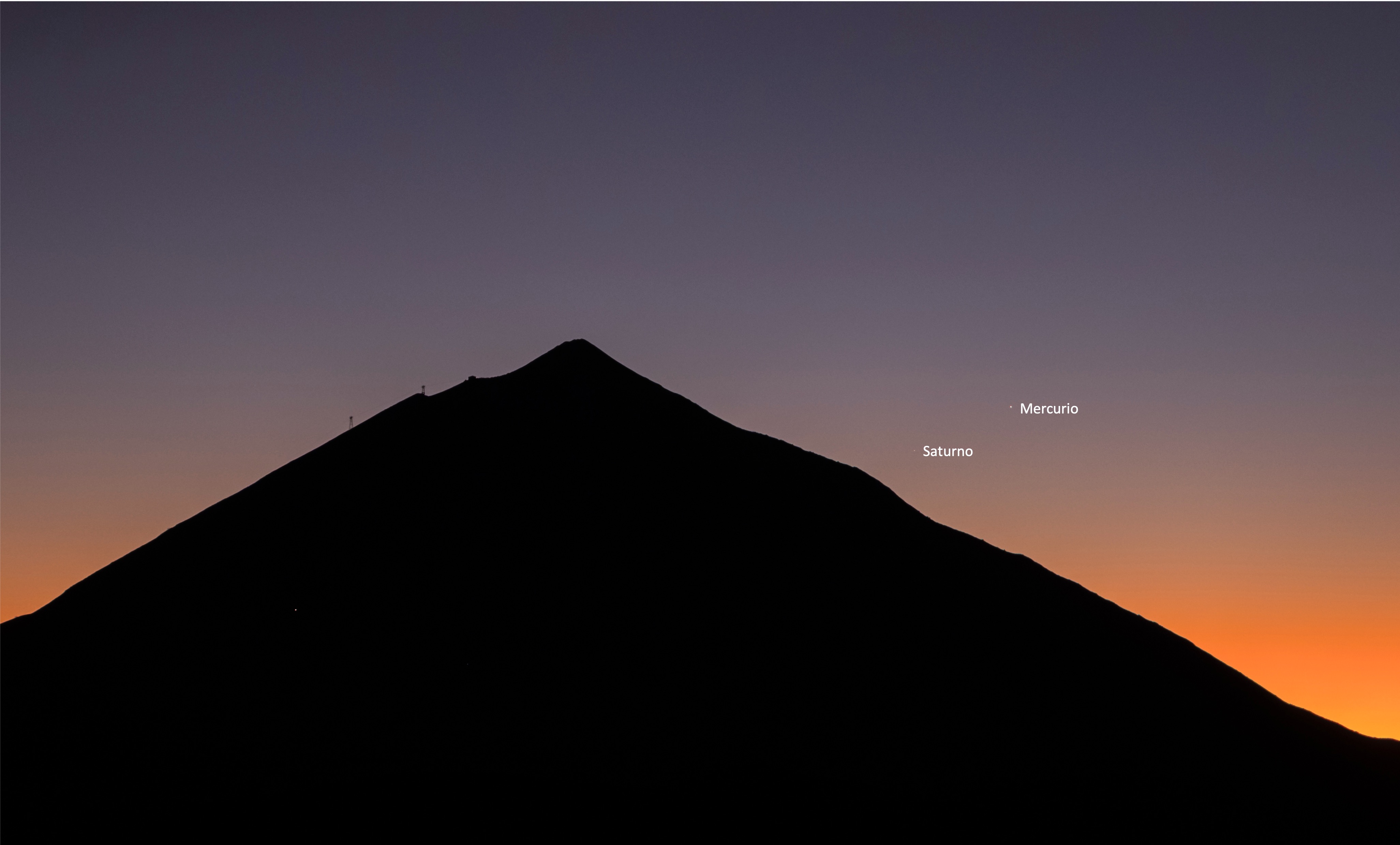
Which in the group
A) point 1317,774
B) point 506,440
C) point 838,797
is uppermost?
point 506,440

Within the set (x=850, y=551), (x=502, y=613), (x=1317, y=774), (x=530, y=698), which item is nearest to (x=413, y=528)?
(x=502, y=613)

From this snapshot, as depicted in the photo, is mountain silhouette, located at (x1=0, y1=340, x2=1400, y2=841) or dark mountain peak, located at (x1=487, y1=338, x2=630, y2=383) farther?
dark mountain peak, located at (x1=487, y1=338, x2=630, y2=383)

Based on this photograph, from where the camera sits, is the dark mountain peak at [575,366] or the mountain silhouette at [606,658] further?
the dark mountain peak at [575,366]

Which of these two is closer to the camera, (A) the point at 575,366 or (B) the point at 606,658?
(B) the point at 606,658

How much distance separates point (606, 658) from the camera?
25.4 metres

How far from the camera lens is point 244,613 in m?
26.5

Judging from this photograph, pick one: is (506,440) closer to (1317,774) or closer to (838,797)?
(838,797)

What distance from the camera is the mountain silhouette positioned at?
22.3m

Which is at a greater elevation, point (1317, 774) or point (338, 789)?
point (338, 789)

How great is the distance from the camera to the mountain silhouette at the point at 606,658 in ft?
73.2

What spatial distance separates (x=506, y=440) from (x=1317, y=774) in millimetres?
21622

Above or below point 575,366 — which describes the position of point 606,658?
below

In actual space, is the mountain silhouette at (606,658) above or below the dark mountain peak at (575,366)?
below

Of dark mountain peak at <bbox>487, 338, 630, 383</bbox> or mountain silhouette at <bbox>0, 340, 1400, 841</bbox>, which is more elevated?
dark mountain peak at <bbox>487, 338, 630, 383</bbox>
